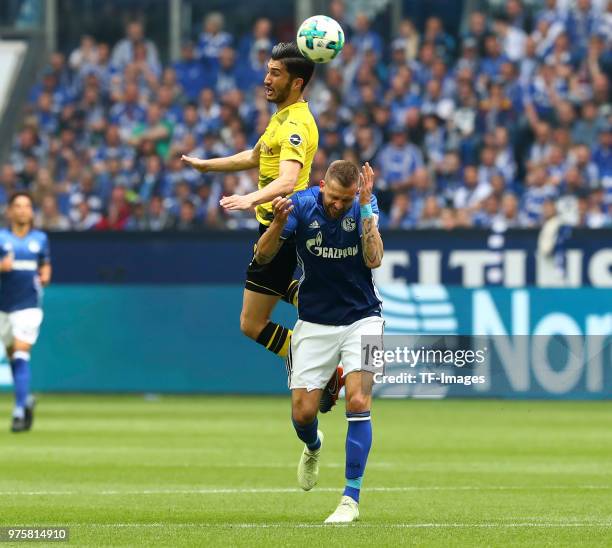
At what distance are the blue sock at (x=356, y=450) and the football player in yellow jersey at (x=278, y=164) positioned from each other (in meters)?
0.75

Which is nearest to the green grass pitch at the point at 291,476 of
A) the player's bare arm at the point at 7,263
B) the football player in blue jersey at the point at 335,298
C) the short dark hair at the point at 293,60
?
the football player in blue jersey at the point at 335,298

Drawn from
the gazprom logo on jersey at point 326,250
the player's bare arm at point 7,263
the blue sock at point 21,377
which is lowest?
the blue sock at point 21,377

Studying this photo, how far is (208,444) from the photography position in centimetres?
1602

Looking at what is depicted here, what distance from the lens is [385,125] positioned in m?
26.1

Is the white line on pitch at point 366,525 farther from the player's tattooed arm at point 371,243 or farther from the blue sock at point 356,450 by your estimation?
the player's tattooed arm at point 371,243

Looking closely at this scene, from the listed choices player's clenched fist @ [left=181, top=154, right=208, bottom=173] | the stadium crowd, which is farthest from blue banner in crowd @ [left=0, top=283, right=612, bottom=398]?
player's clenched fist @ [left=181, top=154, right=208, bottom=173]

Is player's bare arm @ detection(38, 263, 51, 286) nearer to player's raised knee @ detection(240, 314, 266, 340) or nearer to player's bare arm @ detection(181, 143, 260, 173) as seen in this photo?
player's raised knee @ detection(240, 314, 266, 340)

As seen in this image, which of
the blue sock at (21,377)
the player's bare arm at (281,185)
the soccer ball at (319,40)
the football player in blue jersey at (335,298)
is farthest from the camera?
the blue sock at (21,377)

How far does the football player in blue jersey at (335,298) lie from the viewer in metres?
9.69

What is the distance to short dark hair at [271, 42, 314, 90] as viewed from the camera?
11109 millimetres

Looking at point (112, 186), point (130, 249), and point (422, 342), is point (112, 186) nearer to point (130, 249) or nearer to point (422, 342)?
point (130, 249)

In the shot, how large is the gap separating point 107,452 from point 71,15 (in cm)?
1728

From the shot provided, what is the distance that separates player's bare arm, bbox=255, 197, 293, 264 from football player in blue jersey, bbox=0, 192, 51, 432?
798 centimetres

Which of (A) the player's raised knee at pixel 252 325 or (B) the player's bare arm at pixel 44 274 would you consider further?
(B) the player's bare arm at pixel 44 274
